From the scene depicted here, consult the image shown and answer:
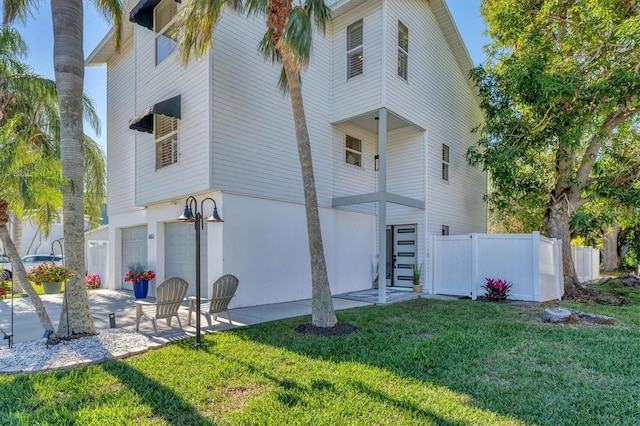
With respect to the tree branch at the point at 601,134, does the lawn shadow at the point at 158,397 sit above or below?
below

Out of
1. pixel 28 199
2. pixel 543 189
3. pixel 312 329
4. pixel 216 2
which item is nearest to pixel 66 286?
pixel 28 199

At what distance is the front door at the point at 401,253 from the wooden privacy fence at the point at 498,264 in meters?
0.75

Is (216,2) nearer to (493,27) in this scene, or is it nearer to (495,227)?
(493,27)

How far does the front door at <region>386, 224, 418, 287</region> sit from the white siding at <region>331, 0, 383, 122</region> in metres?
4.46

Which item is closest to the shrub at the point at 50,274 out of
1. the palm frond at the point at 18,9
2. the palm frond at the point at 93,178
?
the palm frond at the point at 18,9

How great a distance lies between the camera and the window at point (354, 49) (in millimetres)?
11586

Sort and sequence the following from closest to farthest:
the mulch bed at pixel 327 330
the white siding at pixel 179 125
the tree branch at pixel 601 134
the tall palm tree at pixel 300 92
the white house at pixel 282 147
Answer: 1. the mulch bed at pixel 327 330
2. the tall palm tree at pixel 300 92
3. the white siding at pixel 179 125
4. the white house at pixel 282 147
5. the tree branch at pixel 601 134

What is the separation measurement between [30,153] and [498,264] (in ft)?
38.3

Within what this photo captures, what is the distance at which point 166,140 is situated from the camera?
10.6 m

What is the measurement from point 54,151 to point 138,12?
592 centimetres

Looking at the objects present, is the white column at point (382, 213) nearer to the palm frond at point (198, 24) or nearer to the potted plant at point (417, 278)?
the potted plant at point (417, 278)

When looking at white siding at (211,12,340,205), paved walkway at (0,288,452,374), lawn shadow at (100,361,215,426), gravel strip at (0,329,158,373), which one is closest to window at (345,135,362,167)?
white siding at (211,12,340,205)

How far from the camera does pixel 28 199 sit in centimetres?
560

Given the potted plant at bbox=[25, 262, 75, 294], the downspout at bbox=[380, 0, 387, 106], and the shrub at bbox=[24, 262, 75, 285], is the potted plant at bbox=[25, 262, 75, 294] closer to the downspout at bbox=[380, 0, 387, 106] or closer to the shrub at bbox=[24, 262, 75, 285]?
the shrub at bbox=[24, 262, 75, 285]
